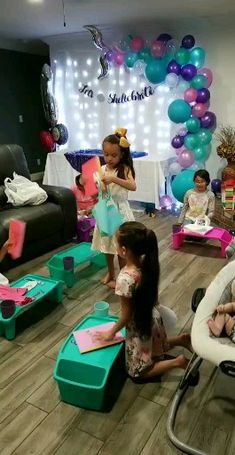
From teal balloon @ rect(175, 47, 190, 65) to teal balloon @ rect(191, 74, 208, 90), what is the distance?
224 mm

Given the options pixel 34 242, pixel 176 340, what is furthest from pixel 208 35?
pixel 176 340

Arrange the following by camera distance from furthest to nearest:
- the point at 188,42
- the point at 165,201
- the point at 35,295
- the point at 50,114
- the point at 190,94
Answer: the point at 50,114, the point at 165,201, the point at 190,94, the point at 188,42, the point at 35,295

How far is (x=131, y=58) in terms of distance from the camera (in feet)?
14.4

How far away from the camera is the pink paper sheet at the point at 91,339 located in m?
1.65

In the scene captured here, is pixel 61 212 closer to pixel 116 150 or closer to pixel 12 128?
pixel 116 150

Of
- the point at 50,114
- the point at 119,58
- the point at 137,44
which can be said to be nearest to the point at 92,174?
the point at 137,44

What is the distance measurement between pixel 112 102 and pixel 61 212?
241 centimetres

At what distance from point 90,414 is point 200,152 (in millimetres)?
3386

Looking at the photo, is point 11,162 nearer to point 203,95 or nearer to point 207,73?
point 203,95

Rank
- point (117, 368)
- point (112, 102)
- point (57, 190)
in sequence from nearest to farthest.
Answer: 1. point (117, 368)
2. point (57, 190)
3. point (112, 102)

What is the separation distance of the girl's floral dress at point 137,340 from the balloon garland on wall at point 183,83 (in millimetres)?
2606

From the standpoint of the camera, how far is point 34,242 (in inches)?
122

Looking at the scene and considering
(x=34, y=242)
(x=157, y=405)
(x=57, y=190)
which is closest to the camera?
(x=157, y=405)

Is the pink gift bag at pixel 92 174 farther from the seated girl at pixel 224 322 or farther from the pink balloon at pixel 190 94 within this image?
the pink balloon at pixel 190 94
